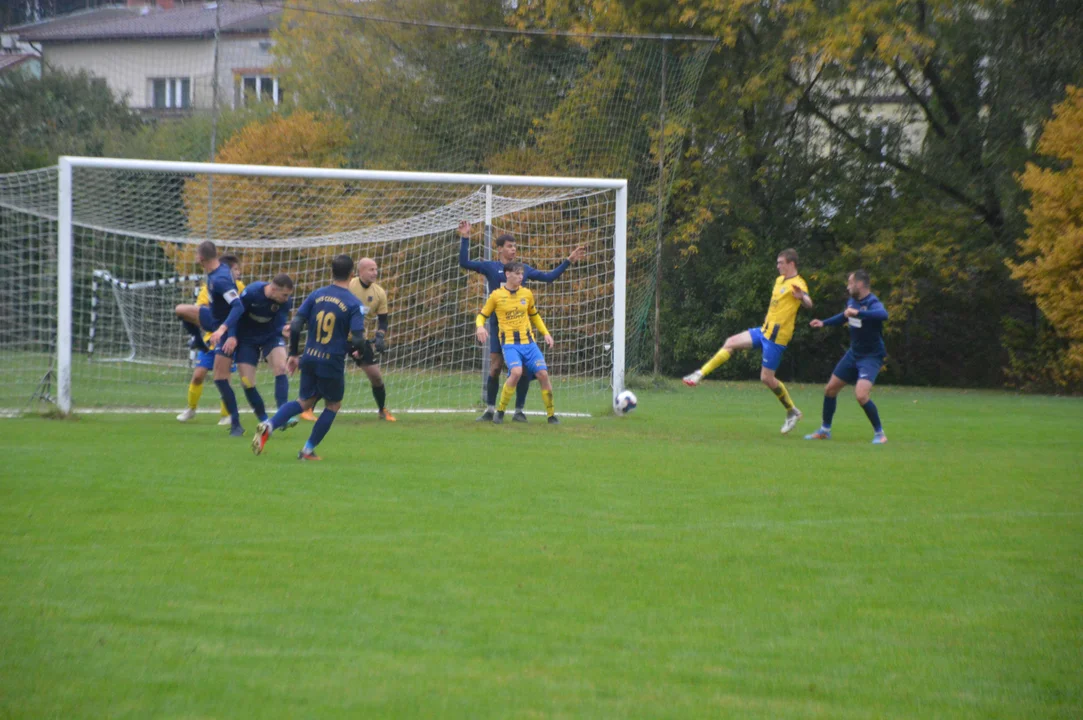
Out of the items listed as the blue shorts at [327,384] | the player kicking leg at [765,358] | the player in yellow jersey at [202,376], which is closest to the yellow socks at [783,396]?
the player kicking leg at [765,358]

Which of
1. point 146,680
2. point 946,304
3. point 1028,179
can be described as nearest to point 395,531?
point 146,680

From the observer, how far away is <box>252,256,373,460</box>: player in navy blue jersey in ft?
Result: 31.1

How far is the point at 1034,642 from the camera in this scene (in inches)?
182

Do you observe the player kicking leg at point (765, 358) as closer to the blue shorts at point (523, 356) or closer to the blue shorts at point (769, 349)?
the blue shorts at point (769, 349)

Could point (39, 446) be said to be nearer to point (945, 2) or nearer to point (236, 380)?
point (236, 380)

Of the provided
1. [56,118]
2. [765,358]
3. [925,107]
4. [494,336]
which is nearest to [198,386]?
[494,336]

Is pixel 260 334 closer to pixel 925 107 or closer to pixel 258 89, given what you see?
pixel 925 107

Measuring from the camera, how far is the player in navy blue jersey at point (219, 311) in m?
11.5

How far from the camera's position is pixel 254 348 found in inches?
479

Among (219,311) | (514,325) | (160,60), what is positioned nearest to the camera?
(219,311)

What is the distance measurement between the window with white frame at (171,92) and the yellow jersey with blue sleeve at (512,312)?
14654 mm

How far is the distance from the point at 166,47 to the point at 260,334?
44.3ft

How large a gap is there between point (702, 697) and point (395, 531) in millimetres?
3085

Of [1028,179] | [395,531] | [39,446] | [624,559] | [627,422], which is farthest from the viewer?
[1028,179]
